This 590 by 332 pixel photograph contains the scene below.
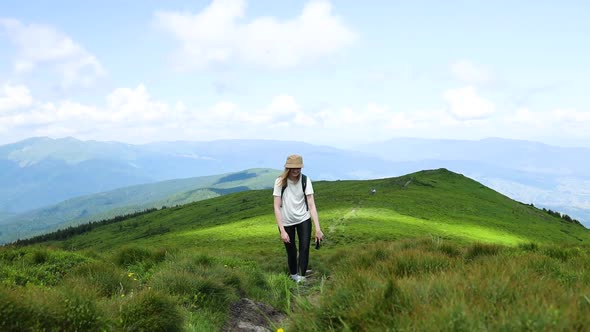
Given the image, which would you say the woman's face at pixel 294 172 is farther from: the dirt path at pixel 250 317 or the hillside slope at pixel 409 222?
the hillside slope at pixel 409 222

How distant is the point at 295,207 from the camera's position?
38.8 ft

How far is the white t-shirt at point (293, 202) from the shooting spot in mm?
11688

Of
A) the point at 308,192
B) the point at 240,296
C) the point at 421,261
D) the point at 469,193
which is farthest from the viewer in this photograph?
the point at 469,193

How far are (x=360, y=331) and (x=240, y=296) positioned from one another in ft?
17.6

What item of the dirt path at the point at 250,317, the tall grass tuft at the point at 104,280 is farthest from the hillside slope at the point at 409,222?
the dirt path at the point at 250,317

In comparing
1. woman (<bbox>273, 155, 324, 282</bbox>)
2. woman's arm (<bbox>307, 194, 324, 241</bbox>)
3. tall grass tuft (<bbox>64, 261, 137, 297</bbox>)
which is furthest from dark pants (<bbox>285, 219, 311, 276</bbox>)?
tall grass tuft (<bbox>64, 261, 137, 297</bbox>)

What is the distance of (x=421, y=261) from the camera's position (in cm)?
760

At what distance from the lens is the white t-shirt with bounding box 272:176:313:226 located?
38.3 feet

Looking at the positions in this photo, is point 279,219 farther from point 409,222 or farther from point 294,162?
point 409,222

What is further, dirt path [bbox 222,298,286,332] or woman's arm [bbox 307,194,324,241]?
woman's arm [bbox 307,194,324,241]

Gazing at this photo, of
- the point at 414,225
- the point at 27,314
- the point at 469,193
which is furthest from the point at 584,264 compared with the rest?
the point at 469,193

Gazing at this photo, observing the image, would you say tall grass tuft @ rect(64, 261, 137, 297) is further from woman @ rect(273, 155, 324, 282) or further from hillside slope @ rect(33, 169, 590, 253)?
hillside slope @ rect(33, 169, 590, 253)

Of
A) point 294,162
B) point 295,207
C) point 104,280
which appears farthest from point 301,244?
point 104,280

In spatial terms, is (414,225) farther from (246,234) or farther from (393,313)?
(393,313)
